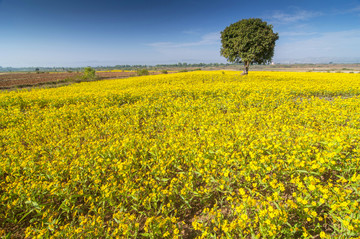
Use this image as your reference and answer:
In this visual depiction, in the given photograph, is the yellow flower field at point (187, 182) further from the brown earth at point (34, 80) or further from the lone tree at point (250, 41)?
the brown earth at point (34, 80)

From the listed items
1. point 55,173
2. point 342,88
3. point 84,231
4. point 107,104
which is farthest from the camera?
point 342,88

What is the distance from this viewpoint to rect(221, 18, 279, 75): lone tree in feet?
90.5

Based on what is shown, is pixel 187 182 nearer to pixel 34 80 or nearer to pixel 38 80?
pixel 38 80

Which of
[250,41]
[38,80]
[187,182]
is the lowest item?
[187,182]

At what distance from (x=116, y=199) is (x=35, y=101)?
12.2 meters

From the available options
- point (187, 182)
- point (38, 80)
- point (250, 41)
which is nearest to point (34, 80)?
point (38, 80)

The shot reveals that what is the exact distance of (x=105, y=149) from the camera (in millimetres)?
4715

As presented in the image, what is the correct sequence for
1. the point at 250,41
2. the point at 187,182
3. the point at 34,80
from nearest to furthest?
the point at 187,182 < the point at 250,41 < the point at 34,80

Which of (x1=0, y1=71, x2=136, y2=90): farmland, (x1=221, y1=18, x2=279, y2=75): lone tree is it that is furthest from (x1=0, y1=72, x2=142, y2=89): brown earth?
(x1=221, y1=18, x2=279, y2=75): lone tree

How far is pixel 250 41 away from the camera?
2781 centimetres

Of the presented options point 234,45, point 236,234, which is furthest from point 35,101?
point 234,45

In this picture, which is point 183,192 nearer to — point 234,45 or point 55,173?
point 55,173

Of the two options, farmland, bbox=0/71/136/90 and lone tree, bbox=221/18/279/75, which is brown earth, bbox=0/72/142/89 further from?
lone tree, bbox=221/18/279/75

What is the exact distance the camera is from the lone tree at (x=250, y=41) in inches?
1086
